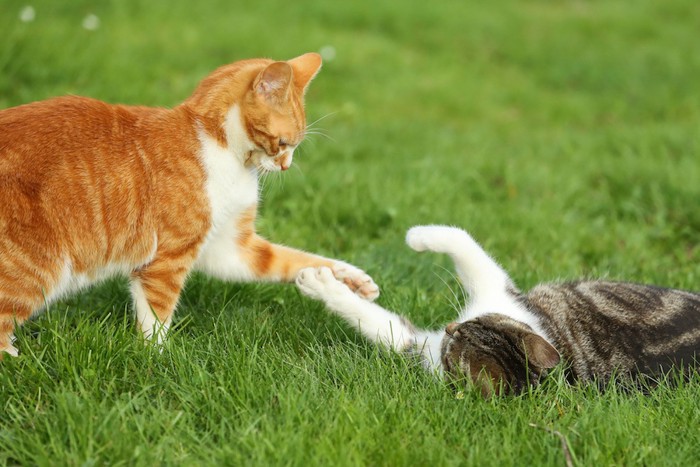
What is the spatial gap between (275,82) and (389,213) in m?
1.85

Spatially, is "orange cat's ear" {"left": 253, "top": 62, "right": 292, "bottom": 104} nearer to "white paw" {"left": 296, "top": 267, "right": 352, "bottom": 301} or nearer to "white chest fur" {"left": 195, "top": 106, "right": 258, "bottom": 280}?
"white chest fur" {"left": 195, "top": 106, "right": 258, "bottom": 280}

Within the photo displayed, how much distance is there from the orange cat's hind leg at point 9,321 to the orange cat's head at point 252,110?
1.03 meters

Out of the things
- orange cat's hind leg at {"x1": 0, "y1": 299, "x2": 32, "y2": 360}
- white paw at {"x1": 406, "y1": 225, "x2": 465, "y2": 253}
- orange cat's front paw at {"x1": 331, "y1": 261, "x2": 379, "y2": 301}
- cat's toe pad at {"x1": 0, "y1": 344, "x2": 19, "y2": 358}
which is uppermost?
white paw at {"x1": 406, "y1": 225, "x2": 465, "y2": 253}

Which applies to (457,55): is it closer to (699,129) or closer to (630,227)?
(699,129)

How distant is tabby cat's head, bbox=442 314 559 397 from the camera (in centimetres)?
296

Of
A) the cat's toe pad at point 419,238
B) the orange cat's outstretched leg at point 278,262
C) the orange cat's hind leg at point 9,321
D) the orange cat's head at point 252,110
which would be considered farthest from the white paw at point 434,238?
the orange cat's hind leg at point 9,321

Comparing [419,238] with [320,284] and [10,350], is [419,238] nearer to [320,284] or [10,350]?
[320,284]

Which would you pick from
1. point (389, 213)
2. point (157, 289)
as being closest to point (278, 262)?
point (157, 289)

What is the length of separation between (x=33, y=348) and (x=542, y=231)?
128 inches

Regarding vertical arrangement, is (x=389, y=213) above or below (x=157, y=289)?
below

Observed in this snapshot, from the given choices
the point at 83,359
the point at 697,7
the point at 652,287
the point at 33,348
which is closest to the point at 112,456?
the point at 83,359

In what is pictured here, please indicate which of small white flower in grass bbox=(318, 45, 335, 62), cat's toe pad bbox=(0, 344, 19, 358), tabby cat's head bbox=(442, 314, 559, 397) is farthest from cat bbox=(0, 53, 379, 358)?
small white flower in grass bbox=(318, 45, 335, 62)

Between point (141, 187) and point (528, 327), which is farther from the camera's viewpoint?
point (528, 327)

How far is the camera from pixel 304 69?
361cm
